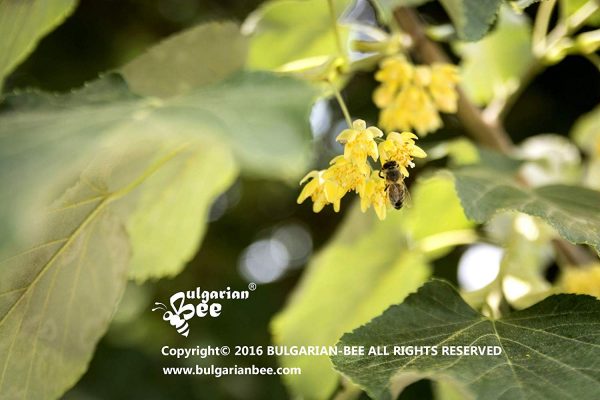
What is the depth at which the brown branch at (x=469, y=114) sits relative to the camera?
94 centimetres

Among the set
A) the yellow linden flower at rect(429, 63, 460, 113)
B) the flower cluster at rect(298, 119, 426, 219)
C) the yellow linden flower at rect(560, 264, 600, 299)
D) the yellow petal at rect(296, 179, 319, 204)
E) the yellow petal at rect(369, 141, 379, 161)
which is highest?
the yellow petal at rect(369, 141, 379, 161)

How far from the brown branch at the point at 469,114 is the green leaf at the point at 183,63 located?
250mm

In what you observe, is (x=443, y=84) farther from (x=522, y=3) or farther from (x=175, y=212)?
(x=175, y=212)

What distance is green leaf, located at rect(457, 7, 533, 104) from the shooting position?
1.11 meters

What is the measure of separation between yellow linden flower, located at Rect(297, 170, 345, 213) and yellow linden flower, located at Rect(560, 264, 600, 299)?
29cm

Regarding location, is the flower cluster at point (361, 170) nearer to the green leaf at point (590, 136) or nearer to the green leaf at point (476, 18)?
the green leaf at point (476, 18)

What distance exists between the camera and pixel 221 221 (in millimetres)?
1789

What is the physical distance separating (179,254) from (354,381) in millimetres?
453

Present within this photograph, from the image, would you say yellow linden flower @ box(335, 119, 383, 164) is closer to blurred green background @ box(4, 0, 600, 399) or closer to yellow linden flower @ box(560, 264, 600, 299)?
yellow linden flower @ box(560, 264, 600, 299)

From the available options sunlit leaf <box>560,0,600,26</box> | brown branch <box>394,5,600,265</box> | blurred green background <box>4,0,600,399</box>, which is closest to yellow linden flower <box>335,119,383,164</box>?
brown branch <box>394,5,600,265</box>

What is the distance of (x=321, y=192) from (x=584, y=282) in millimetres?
300

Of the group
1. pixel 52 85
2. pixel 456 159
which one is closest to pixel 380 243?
pixel 456 159

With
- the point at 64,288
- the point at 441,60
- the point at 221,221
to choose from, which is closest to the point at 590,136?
the point at 441,60

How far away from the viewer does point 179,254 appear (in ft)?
3.15
